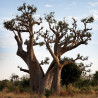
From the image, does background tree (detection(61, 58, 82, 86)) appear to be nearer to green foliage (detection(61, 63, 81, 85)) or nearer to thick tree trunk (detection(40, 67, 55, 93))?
green foliage (detection(61, 63, 81, 85))

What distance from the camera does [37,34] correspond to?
19.0 metres

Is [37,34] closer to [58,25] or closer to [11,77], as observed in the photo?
[58,25]

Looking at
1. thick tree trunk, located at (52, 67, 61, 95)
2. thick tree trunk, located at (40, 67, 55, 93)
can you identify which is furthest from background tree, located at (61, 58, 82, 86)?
thick tree trunk, located at (40, 67, 55, 93)

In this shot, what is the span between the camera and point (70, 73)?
79.5 ft

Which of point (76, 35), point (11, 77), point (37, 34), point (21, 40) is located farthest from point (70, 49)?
point (11, 77)

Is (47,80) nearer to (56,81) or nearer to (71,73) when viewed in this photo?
(56,81)

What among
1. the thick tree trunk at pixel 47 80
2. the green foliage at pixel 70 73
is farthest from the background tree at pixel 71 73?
the thick tree trunk at pixel 47 80

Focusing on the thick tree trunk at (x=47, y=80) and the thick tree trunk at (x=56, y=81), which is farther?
the thick tree trunk at (x=56, y=81)

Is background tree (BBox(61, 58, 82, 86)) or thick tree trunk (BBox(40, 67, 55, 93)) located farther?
background tree (BBox(61, 58, 82, 86))

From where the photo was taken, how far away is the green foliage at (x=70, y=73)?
2402 centimetres

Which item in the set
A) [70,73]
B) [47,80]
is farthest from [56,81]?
[70,73]

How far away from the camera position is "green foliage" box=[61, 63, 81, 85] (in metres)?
24.0

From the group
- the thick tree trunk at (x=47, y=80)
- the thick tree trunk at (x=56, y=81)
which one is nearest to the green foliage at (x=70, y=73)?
the thick tree trunk at (x=56, y=81)

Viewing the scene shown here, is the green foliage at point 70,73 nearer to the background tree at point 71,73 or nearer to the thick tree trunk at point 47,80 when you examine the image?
the background tree at point 71,73
